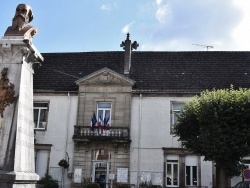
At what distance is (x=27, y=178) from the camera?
7988 mm

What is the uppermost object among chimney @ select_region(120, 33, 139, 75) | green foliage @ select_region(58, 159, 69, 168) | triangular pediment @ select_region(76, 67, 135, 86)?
chimney @ select_region(120, 33, 139, 75)

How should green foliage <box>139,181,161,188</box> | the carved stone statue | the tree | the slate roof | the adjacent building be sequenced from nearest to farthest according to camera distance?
the carved stone statue
the tree
green foliage <box>139,181,161,188</box>
the adjacent building
the slate roof

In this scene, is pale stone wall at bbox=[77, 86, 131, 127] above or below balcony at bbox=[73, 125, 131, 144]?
above

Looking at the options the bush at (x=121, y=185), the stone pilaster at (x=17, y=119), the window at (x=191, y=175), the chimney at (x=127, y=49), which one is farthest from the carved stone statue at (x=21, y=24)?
the chimney at (x=127, y=49)

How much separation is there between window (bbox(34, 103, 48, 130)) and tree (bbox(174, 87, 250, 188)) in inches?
404

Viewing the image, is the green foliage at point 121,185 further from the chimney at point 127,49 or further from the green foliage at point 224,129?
the chimney at point 127,49

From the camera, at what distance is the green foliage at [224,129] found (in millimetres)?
16391

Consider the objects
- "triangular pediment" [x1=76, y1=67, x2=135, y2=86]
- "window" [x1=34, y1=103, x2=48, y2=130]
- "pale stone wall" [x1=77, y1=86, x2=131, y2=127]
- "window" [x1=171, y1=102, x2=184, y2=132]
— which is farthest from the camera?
"window" [x1=34, y1=103, x2=48, y2=130]

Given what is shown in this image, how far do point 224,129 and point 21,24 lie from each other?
36.1 ft

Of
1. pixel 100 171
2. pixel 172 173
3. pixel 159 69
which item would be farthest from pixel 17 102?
pixel 159 69

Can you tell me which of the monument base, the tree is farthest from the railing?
the monument base

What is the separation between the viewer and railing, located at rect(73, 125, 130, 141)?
22.3 metres

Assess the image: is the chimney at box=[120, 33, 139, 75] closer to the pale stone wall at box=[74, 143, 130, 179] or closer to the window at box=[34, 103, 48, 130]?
the pale stone wall at box=[74, 143, 130, 179]

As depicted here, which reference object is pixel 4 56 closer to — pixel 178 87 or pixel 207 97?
pixel 207 97
